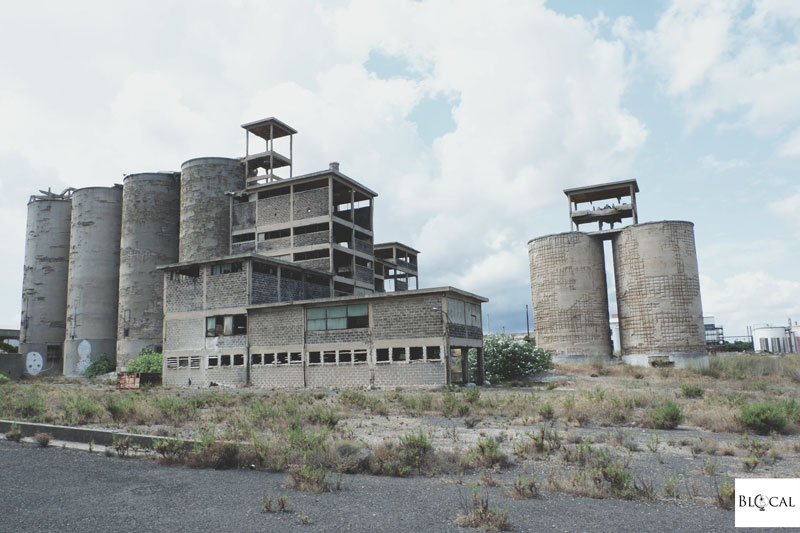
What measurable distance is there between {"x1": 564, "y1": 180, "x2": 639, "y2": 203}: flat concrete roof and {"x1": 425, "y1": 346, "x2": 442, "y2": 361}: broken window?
26.7 metres

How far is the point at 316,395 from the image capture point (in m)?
24.3

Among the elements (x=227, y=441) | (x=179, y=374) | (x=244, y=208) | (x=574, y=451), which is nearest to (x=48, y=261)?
(x=244, y=208)

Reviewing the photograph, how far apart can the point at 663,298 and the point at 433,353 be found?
2273 cm

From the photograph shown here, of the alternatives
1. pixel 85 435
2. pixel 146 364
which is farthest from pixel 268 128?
pixel 85 435

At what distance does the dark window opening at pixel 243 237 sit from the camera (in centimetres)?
4669

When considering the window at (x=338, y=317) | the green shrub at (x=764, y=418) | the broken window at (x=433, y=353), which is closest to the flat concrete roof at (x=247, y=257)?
the window at (x=338, y=317)

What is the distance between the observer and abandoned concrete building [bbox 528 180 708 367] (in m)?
41.5

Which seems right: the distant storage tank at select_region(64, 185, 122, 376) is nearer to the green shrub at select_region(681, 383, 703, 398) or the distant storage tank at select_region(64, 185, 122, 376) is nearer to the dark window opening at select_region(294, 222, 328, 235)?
the dark window opening at select_region(294, 222, 328, 235)

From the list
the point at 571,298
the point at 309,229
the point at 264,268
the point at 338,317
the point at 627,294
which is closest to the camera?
the point at 338,317

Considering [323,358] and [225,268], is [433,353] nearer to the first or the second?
[323,358]

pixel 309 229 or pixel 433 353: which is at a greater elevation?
pixel 309 229

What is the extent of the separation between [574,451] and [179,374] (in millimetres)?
32415

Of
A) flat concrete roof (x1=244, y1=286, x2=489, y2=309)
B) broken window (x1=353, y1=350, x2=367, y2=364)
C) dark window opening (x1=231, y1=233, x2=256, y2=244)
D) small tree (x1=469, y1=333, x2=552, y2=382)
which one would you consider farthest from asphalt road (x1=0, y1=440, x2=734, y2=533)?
dark window opening (x1=231, y1=233, x2=256, y2=244)

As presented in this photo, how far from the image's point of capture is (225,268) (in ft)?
120
